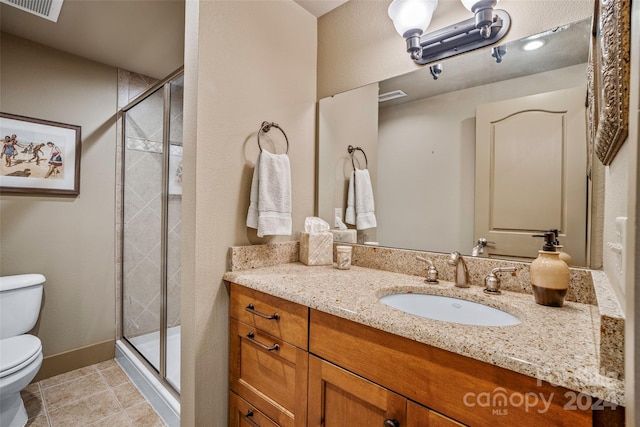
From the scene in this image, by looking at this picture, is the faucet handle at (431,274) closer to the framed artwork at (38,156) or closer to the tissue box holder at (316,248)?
the tissue box holder at (316,248)

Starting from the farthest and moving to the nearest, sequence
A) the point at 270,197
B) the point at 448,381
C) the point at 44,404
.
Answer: the point at 44,404, the point at 270,197, the point at 448,381

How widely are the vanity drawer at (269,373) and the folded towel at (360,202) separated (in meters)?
0.75

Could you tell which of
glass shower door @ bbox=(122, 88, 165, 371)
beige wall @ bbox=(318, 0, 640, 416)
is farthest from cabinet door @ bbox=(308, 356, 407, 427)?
glass shower door @ bbox=(122, 88, 165, 371)

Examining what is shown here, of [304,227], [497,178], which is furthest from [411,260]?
[304,227]

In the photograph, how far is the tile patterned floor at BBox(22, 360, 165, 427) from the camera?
5.41ft

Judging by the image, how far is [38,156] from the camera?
2.02 metres

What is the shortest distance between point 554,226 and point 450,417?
0.78m

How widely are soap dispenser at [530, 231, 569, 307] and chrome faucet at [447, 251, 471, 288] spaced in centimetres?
24

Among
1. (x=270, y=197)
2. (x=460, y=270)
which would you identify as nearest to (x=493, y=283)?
(x=460, y=270)

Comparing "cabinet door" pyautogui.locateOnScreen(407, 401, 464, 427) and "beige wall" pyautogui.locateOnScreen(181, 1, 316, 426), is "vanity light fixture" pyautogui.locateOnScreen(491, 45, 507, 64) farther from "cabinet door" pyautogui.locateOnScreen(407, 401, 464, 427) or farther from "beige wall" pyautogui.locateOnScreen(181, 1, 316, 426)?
"cabinet door" pyautogui.locateOnScreen(407, 401, 464, 427)

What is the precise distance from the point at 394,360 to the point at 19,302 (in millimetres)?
2212

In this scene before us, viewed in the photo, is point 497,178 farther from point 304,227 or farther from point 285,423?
point 285,423

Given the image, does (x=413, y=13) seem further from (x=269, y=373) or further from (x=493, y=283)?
(x=269, y=373)

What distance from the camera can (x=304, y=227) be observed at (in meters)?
1.69
